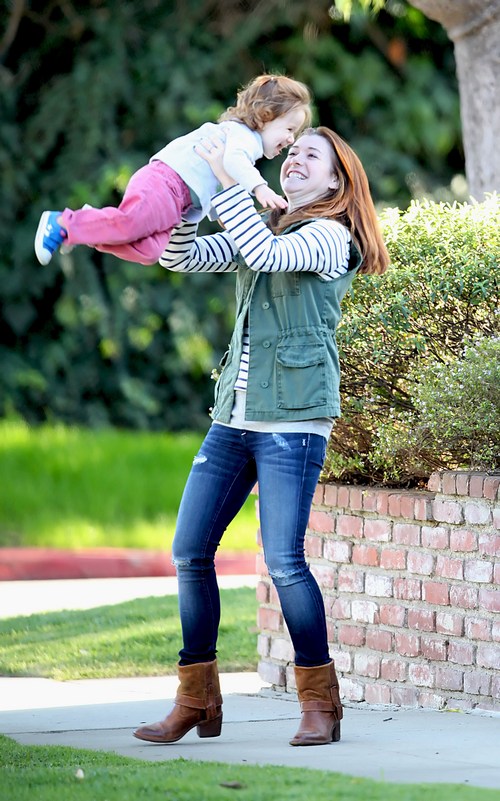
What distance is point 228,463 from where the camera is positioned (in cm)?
402

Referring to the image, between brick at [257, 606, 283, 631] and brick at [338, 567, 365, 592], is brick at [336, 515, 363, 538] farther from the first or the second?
brick at [257, 606, 283, 631]

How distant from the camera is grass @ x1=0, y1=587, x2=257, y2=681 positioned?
6039mm

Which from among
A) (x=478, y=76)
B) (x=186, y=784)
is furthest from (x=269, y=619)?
(x=478, y=76)

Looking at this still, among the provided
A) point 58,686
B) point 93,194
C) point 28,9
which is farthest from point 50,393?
point 58,686

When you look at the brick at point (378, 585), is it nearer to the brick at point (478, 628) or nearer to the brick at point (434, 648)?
the brick at point (434, 648)

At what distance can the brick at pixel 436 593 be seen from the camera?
4.77 metres

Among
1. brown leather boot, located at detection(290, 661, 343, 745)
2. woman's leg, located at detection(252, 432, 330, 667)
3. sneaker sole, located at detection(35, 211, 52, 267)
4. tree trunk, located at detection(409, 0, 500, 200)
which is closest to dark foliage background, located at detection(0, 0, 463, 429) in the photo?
tree trunk, located at detection(409, 0, 500, 200)

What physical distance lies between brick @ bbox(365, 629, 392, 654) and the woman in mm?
993

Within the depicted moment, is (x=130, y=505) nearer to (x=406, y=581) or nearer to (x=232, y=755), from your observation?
(x=406, y=581)

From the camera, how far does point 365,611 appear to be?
511 cm

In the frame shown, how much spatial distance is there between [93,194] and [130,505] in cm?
414

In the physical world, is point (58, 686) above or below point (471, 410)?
below

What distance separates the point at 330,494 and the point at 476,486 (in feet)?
2.62

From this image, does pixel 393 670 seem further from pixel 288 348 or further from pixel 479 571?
pixel 288 348
